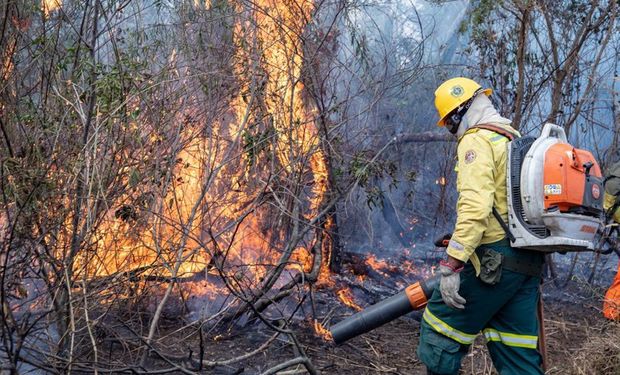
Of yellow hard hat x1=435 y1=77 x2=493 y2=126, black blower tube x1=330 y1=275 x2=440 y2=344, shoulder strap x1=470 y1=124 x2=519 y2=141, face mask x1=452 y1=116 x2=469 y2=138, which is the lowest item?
black blower tube x1=330 y1=275 x2=440 y2=344

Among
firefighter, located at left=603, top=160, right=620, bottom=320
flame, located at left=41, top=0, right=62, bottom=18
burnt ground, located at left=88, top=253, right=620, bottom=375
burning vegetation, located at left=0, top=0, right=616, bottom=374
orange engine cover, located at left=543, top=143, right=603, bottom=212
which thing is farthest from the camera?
firefighter, located at left=603, top=160, right=620, bottom=320

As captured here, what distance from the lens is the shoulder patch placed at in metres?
3.79

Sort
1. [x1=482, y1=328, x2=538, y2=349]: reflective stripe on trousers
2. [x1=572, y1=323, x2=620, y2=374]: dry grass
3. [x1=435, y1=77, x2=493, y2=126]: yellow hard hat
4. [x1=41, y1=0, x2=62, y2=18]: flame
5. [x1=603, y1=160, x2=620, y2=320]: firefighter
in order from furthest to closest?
[x1=603, y1=160, x2=620, y2=320]: firefighter → [x1=41, y1=0, x2=62, y2=18]: flame → [x1=572, y1=323, x2=620, y2=374]: dry grass → [x1=435, y1=77, x2=493, y2=126]: yellow hard hat → [x1=482, y1=328, x2=538, y2=349]: reflective stripe on trousers

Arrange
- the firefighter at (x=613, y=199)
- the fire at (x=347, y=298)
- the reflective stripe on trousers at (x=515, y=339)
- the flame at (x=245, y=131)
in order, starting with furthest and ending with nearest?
the fire at (x=347, y=298) < the firefighter at (x=613, y=199) < the flame at (x=245, y=131) < the reflective stripe on trousers at (x=515, y=339)

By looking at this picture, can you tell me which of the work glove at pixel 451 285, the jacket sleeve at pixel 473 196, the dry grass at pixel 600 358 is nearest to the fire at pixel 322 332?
the dry grass at pixel 600 358

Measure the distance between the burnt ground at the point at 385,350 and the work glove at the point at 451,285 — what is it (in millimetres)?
1269

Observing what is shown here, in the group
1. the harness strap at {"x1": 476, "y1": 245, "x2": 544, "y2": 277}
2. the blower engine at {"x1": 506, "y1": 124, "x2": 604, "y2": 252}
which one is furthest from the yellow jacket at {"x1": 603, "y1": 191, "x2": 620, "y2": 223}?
the harness strap at {"x1": 476, "y1": 245, "x2": 544, "y2": 277}

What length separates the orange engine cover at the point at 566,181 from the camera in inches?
141

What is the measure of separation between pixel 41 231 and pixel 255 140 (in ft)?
6.92

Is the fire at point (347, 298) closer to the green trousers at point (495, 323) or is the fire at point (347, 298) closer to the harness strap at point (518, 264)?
the green trousers at point (495, 323)

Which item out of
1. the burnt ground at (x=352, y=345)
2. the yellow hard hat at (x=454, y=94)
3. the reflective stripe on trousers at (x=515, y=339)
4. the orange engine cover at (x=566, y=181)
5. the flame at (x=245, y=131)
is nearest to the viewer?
the orange engine cover at (x=566, y=181)

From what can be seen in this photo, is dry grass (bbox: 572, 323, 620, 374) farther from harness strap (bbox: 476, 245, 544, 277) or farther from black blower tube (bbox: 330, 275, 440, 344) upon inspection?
black blower tube (bbox: 330, 275, 440, 344)

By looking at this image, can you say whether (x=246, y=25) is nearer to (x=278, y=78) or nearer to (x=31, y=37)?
(x=278, y=78)

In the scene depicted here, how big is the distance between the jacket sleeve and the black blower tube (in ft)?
1.82
